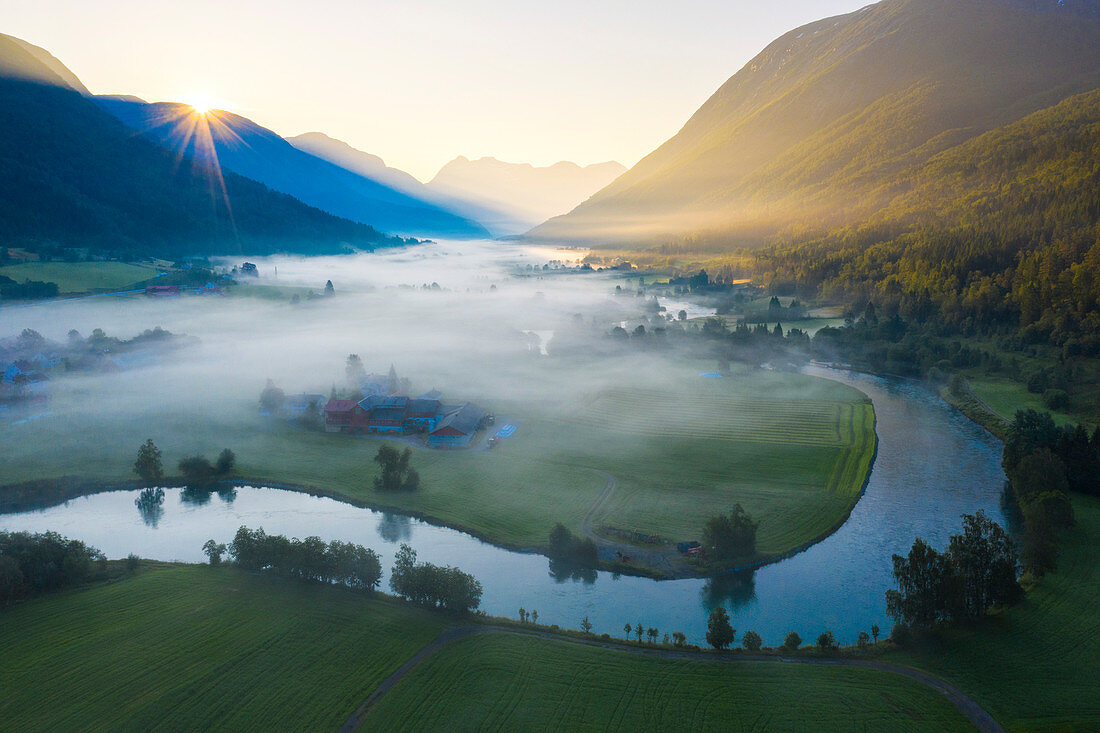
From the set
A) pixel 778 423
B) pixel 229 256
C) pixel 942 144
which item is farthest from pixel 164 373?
pixel 942 144

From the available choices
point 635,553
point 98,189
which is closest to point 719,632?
point 635,553

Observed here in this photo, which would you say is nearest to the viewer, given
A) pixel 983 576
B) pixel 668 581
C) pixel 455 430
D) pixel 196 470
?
pixel 983 576

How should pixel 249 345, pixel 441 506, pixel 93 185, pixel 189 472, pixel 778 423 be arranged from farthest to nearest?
pixel 93 185
pixel 249 345
pixel 778 423
pixel 189 472
pixel 441 506

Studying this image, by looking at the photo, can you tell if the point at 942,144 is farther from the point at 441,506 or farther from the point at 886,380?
the point at 441,506

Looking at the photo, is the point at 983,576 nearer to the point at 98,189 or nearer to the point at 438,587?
the point at 438,587

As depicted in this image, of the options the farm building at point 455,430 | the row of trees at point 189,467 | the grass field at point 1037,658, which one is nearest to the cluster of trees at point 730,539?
the grass field at point 1037,658

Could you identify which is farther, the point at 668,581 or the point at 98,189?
the point at 98,189

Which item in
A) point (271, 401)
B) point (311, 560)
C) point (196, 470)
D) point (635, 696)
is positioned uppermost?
point (271, 401)
